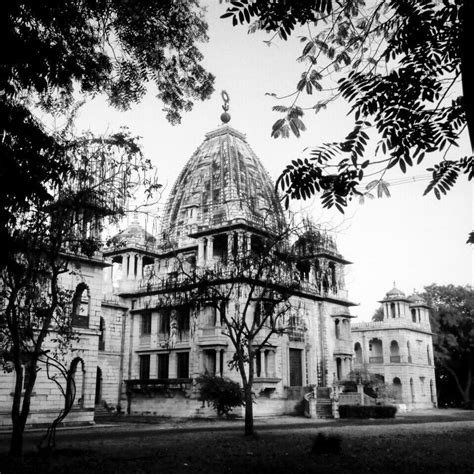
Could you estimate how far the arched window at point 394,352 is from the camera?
211 feet

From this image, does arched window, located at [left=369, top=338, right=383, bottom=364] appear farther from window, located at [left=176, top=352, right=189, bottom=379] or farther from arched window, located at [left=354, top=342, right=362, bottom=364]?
window, located at [left=176, top=352, right=189, bottom=379]

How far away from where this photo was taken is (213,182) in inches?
2557

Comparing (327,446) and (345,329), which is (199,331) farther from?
(327,446)

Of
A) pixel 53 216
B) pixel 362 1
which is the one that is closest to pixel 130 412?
pixel 53 216

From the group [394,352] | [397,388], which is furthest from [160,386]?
[394,352]

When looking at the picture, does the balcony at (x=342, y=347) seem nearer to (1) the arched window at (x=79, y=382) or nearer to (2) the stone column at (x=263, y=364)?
(2) the stone column at (x=263, y=364)

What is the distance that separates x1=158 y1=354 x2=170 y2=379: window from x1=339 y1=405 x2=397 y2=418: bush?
640 inches

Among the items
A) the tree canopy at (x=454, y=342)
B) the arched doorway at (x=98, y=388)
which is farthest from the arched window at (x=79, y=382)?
the tree canopy at (x=454, y=342)

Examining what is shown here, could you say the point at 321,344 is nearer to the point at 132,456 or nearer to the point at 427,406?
the point at 427,406

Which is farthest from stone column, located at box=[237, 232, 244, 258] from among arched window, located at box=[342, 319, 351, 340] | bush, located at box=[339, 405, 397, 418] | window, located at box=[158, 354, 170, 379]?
arched window, located at box=[342, 319, 351, 340]

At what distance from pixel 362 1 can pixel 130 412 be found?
1673 inches

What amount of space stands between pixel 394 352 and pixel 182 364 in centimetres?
3111

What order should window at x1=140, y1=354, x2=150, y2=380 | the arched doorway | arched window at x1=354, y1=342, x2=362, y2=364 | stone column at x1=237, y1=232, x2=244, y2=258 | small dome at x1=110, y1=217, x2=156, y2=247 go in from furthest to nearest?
1. arched window at x1=354, y1=342, x2=362, y2=364
2. small dome at x1=110, y1=217, x2=156, y2=247
3. window at x1=140, y1=354, x2=150, y2=380
4. the arched doorway
5. stone column at x1=237, y1=232, x2=244, y2=258

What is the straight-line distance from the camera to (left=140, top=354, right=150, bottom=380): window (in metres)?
49.5
